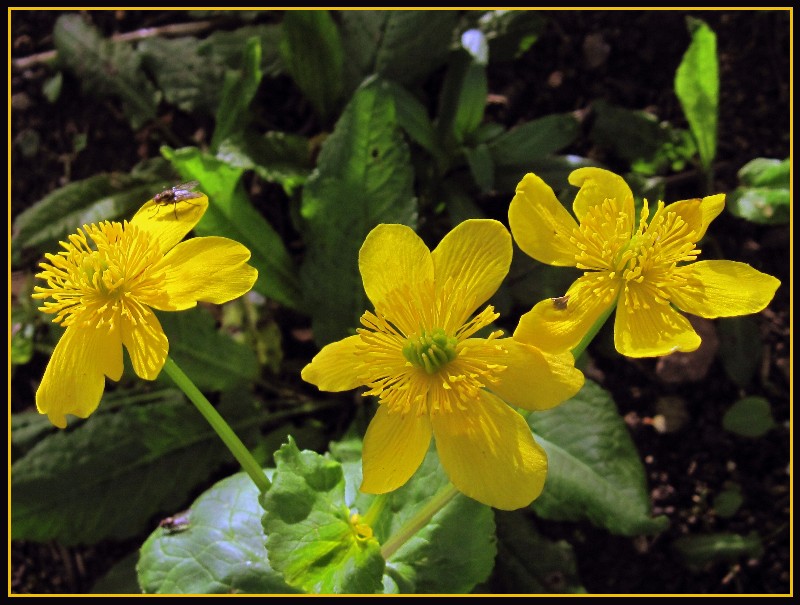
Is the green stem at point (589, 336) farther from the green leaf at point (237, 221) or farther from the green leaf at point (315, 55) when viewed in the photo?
the green leaf at point (315, 55)

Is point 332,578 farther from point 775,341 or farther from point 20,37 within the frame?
point 20,37

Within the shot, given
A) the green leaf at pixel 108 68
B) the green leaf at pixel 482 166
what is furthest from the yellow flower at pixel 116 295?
the green leaf at pixel 108 68

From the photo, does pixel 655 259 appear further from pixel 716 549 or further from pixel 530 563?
pixel 716 549

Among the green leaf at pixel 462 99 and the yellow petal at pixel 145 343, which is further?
the green leaf at pixel 462 99

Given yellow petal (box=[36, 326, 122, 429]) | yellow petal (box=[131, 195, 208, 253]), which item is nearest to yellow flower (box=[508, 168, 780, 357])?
yellow petal (box=[131, 195, 208, 253])

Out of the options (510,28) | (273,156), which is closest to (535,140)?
(510,28)

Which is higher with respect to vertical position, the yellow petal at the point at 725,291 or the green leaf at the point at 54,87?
the green leaf at the point at 54,87

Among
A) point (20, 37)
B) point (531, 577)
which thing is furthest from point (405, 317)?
point (20, 37)
